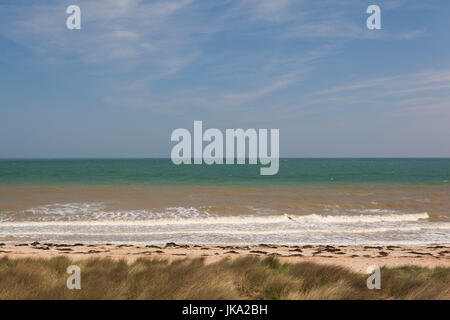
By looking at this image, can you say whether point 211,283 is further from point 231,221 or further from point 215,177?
point 215,177

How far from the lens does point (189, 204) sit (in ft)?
83.8

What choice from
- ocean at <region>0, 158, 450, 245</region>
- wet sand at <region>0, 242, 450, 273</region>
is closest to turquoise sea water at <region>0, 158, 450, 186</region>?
ocean at <region>0, 158, 450, 245</region>

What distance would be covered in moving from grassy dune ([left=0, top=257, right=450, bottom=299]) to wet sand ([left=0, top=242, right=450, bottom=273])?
8.48ft

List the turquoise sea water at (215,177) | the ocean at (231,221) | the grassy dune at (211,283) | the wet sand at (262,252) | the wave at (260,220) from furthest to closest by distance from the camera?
the turquoise sea water at (215,177) → the wave at (260,220) → the ocean at (231,221) → the wet sand at (262,252) → the grassy dune at (211,283)

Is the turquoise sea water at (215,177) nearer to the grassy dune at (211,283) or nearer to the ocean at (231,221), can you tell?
the ocean at (231,221)

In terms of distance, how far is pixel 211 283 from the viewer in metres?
5.59

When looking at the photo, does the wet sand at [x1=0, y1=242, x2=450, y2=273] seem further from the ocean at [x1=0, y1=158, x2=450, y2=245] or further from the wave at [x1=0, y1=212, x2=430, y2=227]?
the wave at [x1=0, y1=212, x2=430, y2=227]

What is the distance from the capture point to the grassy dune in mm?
5160

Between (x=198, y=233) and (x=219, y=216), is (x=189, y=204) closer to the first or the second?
(x=219, y=216)

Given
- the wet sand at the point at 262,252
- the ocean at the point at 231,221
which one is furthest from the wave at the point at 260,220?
the wet sand at the point at 262,252

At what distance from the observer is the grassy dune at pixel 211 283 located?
5160 millimetres

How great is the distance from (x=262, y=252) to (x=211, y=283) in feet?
19.8

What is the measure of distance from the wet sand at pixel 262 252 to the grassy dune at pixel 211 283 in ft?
8.48
